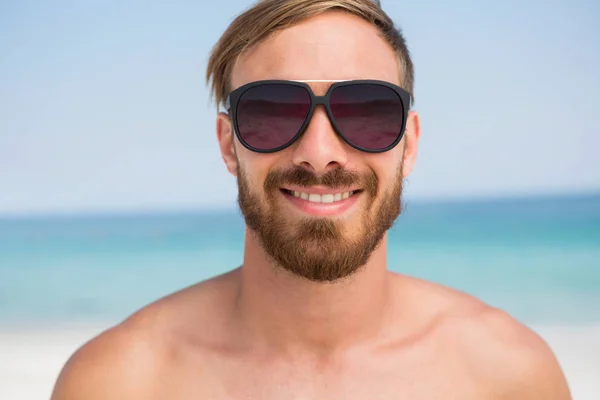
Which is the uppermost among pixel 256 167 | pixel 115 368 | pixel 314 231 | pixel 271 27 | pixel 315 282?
pixel 271 27

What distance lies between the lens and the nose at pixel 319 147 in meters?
2.66

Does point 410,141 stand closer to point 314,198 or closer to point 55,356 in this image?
point 314,198

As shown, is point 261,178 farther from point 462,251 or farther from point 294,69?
point 462,251

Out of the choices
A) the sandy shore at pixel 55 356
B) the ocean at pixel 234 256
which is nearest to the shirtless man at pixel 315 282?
the sandy shore at pixel 55 356

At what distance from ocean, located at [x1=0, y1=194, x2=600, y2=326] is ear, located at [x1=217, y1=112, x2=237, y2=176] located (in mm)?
6486

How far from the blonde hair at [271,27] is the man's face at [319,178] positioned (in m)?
0.05

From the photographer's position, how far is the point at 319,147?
266 centimetres

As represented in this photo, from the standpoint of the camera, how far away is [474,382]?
10.3ft

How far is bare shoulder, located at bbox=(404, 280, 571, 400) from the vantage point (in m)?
3.18

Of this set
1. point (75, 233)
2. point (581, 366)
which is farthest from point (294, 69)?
point (75, 233)

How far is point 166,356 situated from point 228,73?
4.34 feet

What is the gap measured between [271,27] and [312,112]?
1.49 ft

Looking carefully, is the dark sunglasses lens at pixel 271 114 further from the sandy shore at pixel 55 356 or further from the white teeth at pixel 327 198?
the sandy shore at pixel 55 356

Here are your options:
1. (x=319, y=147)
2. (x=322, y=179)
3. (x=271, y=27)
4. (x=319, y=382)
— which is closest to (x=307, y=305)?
(x=319, y=382)
